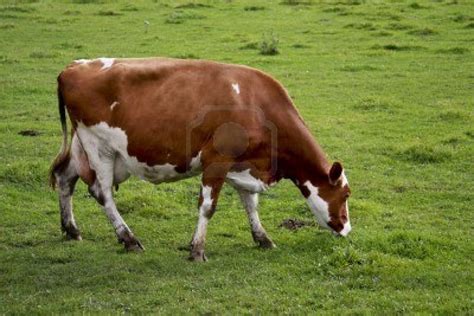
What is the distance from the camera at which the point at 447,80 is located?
62.9 ft

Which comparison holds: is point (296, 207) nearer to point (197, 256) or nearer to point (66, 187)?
point (197, 256)

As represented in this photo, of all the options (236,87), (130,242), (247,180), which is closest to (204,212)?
(247,180)

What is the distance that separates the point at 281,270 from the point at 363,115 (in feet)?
26.4

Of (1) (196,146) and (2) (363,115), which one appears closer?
(1) (196,146)

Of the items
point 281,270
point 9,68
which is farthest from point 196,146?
point 9,68

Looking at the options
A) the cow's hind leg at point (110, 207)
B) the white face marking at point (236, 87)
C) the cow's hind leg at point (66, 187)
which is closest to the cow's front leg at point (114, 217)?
the cow's hind leg at point (110, 207)

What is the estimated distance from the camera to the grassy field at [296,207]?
323 inches

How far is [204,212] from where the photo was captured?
367 inches

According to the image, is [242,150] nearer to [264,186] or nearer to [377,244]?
[264,186]

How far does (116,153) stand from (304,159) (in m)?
2.15

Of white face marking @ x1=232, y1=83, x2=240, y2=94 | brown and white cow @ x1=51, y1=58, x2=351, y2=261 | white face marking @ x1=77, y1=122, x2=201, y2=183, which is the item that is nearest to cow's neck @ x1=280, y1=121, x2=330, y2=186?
brown and white cow @ x1=51, y1=58, x2=351, y2=261

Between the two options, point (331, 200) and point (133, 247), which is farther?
point (133, 247)

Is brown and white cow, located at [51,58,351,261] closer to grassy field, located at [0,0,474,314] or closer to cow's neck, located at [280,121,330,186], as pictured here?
cow's neck, located at [280,121,330,186]

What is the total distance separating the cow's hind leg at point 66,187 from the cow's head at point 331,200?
2.79 m
